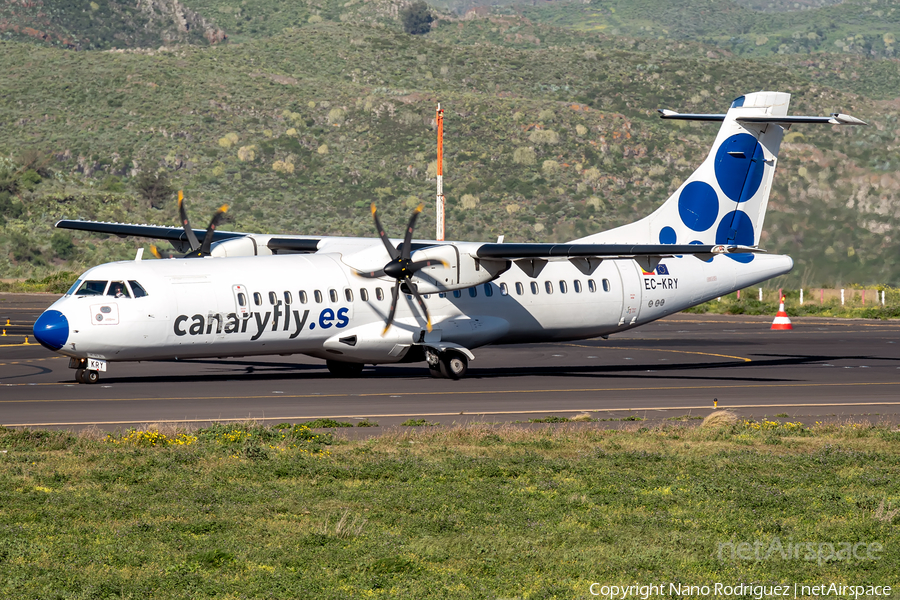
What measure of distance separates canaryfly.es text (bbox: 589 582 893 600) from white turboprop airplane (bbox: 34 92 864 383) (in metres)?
15.9

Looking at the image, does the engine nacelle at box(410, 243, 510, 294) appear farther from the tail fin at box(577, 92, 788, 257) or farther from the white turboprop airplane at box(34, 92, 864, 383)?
the tail fin at box(577, 92, 788, 257)

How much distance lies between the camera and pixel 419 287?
86.7ft

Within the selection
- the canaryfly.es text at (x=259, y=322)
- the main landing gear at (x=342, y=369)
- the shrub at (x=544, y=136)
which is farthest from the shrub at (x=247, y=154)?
the canaryfly.es text at (x=259, y=322)

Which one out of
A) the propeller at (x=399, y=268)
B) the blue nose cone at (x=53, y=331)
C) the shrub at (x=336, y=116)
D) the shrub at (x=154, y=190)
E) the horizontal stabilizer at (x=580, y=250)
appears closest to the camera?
the blue nose cone at (x=53, y=331)

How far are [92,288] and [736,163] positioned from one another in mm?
18668

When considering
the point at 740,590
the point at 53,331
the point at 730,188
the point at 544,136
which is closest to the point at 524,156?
the point at 544,136

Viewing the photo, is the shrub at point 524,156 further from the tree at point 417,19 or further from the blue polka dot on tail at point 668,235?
the tree at point 417,19

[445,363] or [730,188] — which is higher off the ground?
[730,188]

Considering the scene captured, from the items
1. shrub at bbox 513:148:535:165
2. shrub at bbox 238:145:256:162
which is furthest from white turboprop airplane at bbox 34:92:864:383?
shrub at bbox 513:148:535:165

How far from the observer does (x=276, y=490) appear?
501 inches

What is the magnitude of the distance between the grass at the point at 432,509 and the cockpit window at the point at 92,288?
761cm

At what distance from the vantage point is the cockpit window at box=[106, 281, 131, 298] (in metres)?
23.4

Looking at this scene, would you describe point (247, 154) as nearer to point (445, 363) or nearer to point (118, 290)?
point (445, 363)

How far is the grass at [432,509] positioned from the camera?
923 cm
